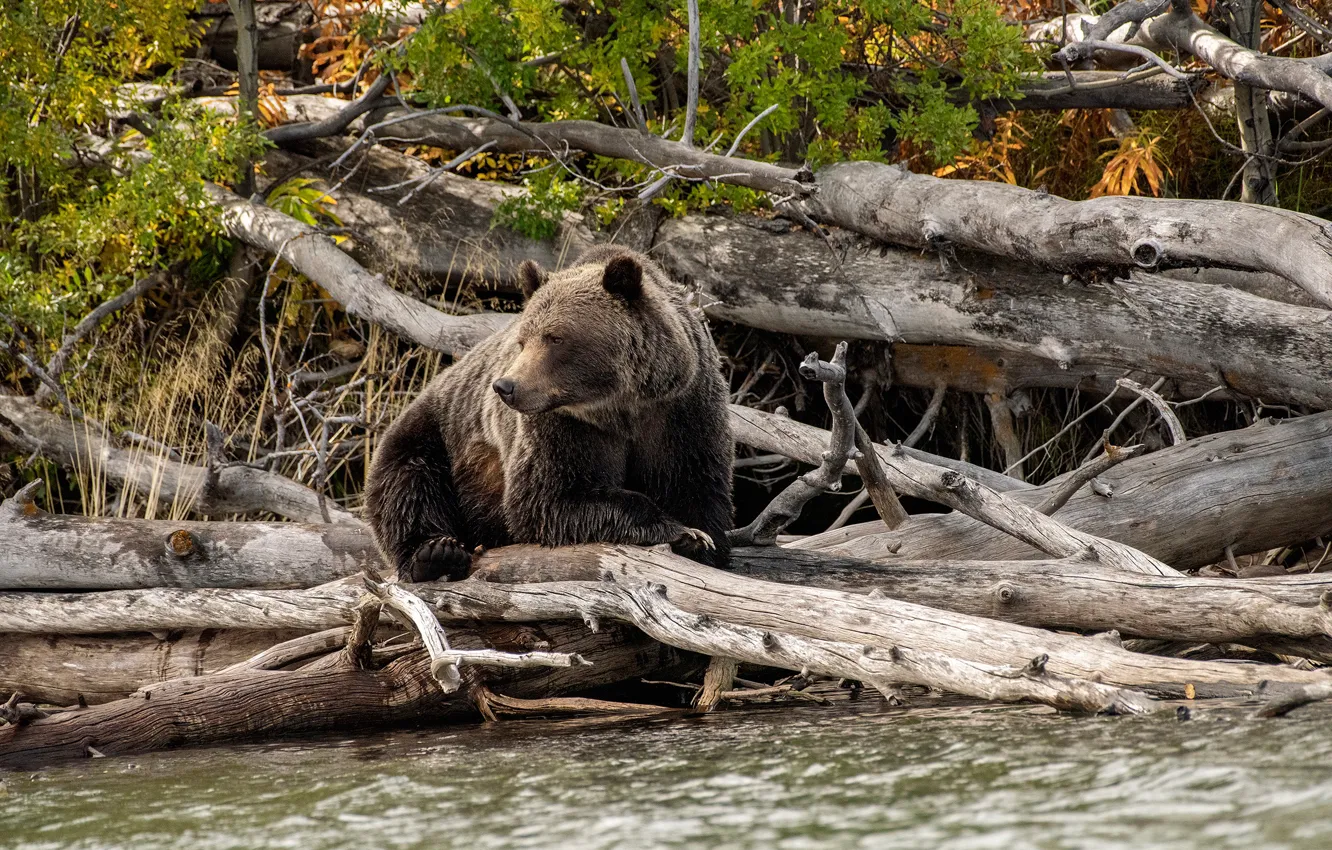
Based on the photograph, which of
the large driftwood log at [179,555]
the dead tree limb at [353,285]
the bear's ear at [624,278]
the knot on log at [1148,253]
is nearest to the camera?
the bear's ear at [624,278]

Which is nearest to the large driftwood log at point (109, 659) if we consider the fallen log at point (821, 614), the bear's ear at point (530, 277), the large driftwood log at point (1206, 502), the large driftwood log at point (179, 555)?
the large driftwood log at point (179, 555)

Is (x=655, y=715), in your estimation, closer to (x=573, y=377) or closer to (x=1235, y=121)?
(x=573, y=377)

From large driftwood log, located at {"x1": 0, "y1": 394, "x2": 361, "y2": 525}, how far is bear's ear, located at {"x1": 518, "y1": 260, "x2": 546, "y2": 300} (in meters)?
1.71

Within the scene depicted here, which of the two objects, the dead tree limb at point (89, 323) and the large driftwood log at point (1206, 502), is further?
the dead tree limb at point (89, 323)

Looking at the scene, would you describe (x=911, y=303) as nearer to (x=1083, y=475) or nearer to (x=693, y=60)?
(x=693, y=60)

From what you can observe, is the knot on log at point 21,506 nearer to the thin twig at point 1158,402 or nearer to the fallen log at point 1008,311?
the fallen log at point 1008,311

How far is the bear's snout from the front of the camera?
4820 mm

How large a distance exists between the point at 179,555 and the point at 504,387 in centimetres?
230

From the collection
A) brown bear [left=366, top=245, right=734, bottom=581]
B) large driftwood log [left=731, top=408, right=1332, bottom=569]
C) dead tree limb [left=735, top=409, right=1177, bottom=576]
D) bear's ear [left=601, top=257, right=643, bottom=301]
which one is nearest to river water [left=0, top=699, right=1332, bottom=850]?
brown bear [left=366, top=245, right=734, bottom=581]

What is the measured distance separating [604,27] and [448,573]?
4.95 metres

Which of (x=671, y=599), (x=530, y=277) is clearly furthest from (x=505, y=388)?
(x=671, y=599)

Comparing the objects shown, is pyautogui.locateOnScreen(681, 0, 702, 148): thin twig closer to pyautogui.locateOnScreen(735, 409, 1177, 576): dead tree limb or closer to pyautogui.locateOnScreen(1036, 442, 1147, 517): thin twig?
pyautogui.locateOnScreen(735, 409, 1177, 576): dead tree limb

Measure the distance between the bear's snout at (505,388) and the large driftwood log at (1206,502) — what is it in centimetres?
191

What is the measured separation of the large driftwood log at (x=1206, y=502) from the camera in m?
6.09
